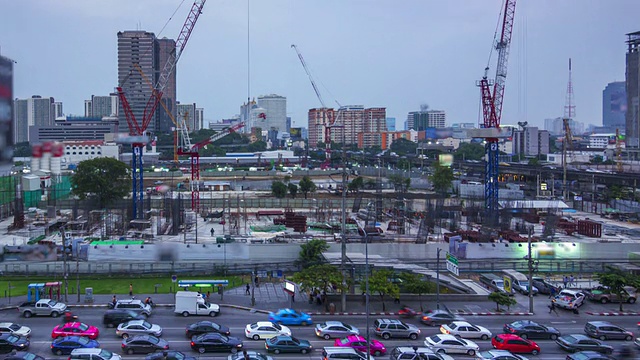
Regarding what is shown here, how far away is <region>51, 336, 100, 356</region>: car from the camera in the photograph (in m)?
5.90

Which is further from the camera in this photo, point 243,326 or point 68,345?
point 243,326

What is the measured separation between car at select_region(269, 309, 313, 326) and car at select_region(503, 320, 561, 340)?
88.3 inches

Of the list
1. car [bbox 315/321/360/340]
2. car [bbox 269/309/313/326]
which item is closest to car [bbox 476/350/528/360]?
car [bbox 315/321/360/340]

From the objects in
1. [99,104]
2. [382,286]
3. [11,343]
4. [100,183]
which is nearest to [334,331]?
[382,286]

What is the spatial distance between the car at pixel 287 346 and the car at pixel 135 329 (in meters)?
1.24

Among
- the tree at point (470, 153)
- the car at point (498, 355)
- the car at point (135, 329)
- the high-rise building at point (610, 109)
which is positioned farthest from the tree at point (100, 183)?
the high-rise building at point (610, 109)

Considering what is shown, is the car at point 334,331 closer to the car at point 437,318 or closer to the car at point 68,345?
the car at point 437,318

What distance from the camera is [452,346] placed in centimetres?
618

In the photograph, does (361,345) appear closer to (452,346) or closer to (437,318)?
(452,346)

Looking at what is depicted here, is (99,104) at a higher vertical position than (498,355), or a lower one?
higher

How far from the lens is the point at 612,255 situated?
1151 centimetres

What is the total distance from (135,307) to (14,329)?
1.37 m

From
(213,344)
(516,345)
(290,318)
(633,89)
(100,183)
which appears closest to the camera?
(213,344)

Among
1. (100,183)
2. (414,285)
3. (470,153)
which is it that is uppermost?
(470,153)
